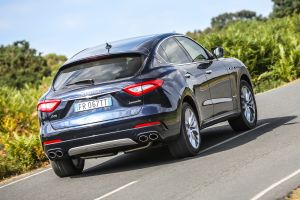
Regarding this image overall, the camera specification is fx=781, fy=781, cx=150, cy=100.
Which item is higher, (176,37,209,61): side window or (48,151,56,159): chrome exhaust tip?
(176,37,209,61): side window

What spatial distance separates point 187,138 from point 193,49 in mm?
1876

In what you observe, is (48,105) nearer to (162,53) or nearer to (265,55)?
(162,53)

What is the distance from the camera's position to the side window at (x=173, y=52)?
1075 centimetres

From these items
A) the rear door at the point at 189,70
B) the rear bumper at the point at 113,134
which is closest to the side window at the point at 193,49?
the rear door at the point at 189,70

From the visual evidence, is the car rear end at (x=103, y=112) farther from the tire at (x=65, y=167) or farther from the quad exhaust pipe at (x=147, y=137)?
the tire at (x=65, y=167)

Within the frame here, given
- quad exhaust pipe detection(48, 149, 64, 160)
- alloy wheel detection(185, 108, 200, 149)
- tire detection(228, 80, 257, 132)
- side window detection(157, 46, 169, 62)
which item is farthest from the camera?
tire detection(228, 80, 257, 132)

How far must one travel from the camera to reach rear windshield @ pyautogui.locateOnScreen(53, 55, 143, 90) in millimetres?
10008

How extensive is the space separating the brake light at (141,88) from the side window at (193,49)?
174 centimetres

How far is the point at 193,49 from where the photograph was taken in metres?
11.7

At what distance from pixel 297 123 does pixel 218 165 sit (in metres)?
3.52

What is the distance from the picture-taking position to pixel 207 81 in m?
11.4

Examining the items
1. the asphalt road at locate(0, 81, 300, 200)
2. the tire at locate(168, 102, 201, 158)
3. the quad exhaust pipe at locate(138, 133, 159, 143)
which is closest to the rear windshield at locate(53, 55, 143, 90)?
the quad exhaust pipe at locate(138, 133, 159, 143)

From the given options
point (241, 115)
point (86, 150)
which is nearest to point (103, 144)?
point (86, 150)

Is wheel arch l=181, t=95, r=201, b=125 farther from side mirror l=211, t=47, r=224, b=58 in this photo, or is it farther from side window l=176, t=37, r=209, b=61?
side mirror l=211, t=47, r=224, b=58
